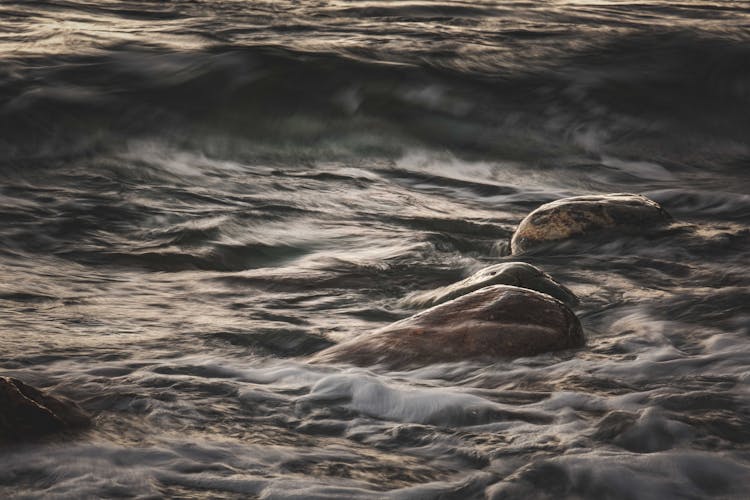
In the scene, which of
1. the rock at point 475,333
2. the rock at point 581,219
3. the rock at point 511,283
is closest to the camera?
the rock at point 475,333

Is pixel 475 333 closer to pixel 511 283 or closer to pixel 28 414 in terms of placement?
pixel 511 283

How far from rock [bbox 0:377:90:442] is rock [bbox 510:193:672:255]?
309cm

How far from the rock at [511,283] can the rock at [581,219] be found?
3.72 ft

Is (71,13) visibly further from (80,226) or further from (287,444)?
(287,444)

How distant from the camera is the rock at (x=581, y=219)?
226 inches

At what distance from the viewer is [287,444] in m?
3.14

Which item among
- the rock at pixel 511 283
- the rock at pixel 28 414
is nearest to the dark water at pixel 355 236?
the rock at pixel 28 414

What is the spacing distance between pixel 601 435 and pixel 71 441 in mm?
1562

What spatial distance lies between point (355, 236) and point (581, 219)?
4.31 feet

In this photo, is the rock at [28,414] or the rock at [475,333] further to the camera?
the rock at [475,333]

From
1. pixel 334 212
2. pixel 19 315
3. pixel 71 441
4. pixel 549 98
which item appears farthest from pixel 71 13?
pixel 71 441

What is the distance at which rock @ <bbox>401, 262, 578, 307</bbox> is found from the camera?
4.41 meters

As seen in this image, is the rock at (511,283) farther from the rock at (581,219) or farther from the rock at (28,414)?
the rock at (28,414)

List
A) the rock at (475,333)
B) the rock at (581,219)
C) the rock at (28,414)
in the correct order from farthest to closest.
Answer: the rock at (581,219) < the rock at (475,333) < the rock at (28,414)
